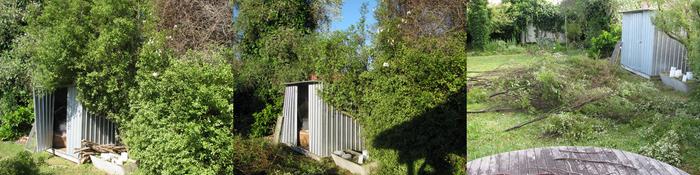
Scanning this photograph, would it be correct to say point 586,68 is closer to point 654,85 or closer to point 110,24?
point 654,85

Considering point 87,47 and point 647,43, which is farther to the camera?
point 87,47

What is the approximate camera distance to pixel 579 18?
3.16 metres

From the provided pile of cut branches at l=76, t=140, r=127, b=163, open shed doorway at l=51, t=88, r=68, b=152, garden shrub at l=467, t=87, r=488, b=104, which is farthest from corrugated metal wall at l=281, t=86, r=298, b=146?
open shed doorway at l=51, t=88, r=68, b=152

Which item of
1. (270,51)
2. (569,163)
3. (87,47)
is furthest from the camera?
(87,47)

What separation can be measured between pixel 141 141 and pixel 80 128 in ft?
2.35

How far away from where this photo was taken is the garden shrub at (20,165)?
4707 mm

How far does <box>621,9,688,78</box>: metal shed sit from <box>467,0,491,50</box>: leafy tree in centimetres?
73

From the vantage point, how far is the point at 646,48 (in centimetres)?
301

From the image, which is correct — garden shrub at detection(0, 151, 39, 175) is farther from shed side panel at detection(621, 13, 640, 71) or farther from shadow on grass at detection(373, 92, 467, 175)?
shed side panel at detection(621, 13, 640, 71)

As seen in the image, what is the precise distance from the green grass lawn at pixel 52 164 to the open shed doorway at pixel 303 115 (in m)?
2.42

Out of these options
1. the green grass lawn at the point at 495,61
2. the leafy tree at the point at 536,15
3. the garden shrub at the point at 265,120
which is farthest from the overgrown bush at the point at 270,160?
the leafy tree at the point at 536,15

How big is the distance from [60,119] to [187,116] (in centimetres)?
159

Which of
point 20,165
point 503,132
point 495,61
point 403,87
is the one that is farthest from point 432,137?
point 20,165

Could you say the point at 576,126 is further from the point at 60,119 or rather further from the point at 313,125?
the point at 60,119
